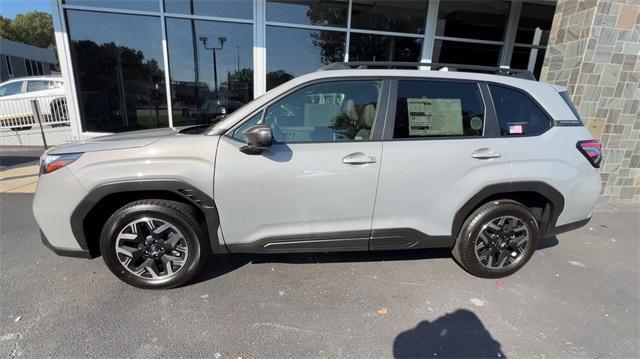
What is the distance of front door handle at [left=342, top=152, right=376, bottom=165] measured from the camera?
2.60 metres

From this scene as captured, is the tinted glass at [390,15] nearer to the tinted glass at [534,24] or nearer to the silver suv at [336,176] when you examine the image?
the tinted glass at [534,24]

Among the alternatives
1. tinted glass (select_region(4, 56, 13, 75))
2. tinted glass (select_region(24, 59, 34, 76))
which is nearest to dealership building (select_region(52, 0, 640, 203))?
tinted glass (select_region(4, 56, 13, 75))

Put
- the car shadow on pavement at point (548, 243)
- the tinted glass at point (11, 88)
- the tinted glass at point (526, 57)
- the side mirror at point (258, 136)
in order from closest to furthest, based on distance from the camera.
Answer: the side mirror at point (258, 136) < the car shadow on pavement at point (548, 243) < the tinted glass at point (526, 57) < the tinted glass at point (11, 88)

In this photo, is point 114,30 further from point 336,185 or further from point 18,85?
point 336,185

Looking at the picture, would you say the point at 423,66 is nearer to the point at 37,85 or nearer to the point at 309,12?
the point at 309,12

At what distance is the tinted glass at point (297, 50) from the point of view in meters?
7.66

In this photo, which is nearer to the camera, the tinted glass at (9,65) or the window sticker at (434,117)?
the window sticker at (434,117)

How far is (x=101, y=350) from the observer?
7.09 feet

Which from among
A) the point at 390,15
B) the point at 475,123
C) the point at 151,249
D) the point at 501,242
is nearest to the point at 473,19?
the point at 390,15

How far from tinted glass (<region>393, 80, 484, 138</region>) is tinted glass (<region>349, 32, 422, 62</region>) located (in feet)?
18.8

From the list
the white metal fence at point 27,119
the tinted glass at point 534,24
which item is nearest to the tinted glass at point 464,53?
the tinted glass at point 534,24

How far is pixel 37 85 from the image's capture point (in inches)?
414

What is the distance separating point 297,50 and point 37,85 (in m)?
8.95

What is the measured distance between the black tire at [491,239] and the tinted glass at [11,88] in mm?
13730
